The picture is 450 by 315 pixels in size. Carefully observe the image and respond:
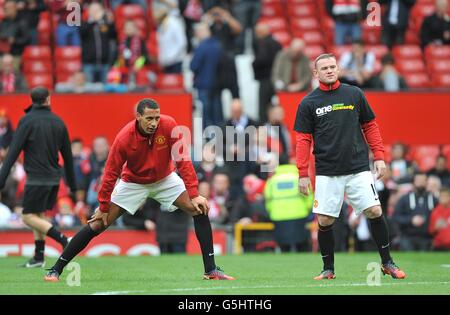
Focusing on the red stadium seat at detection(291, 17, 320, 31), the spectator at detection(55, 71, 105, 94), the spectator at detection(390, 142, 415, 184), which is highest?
the red stadium seat at detection(291, 17, 320, 31)

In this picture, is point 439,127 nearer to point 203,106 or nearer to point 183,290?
point 203,106

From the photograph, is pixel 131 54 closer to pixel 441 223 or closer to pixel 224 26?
pixel 224 26

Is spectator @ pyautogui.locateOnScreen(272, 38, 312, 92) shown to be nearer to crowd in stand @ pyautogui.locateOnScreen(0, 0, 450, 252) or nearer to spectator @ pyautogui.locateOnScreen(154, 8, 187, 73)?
crowd in stand @ pyautogui.locateOnScreen(0, 0, 450, 252)

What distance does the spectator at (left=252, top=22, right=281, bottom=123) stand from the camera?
2297 cm

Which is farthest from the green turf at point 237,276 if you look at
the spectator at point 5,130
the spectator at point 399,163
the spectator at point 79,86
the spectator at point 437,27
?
the spectator at point 437,27

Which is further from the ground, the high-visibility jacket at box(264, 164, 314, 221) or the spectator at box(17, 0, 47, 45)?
the spectator at box(17, 0, 47, 45)

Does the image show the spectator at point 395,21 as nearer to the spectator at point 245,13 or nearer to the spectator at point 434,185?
the spectator at point 245,13

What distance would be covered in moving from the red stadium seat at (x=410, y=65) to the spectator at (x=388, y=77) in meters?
1.66

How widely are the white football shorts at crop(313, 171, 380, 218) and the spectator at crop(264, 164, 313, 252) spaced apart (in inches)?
282

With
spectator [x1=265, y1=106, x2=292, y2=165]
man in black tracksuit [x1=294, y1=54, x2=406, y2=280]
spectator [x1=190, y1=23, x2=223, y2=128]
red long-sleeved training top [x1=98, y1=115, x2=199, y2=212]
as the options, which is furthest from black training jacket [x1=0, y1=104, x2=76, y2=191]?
spectator [x1=190, y1=23, x2=223, y2=128]

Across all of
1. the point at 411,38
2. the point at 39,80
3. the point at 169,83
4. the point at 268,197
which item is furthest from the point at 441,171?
the point at 39,80
